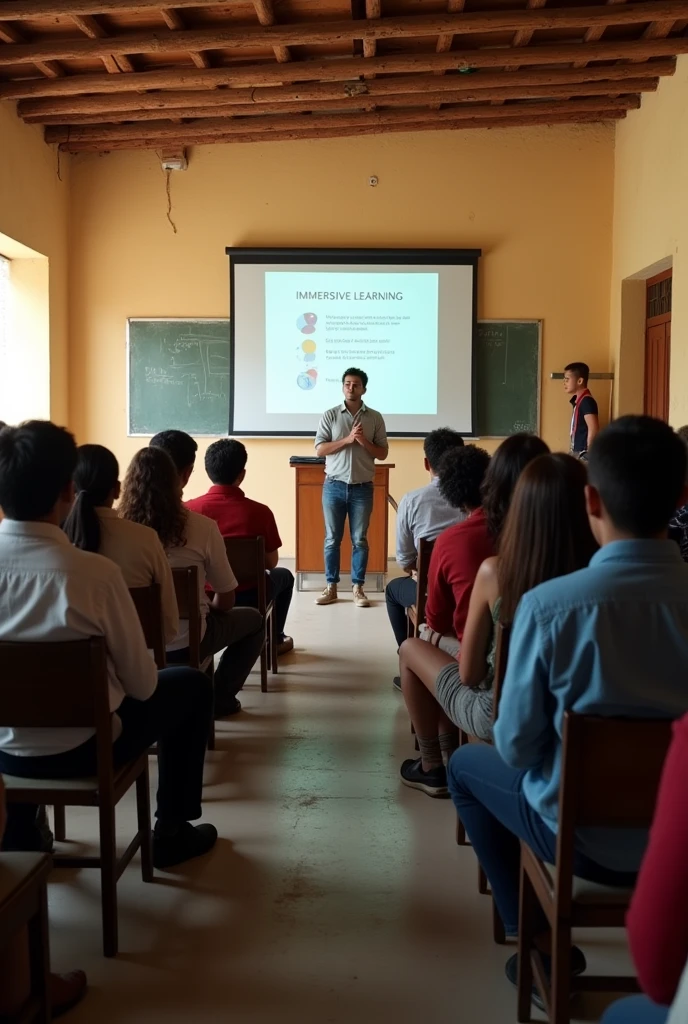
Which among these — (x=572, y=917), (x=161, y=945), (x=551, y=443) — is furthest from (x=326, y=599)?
(x=572, y=917)

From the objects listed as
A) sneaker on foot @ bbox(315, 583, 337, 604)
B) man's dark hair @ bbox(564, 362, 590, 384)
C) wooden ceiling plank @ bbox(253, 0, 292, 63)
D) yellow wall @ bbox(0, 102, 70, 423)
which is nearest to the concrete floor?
sneaker on foot @ bbox(315, 583, 337, 604)

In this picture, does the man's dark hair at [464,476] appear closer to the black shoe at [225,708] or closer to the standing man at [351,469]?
the black shoe at [225,708]

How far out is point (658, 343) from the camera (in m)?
6.83

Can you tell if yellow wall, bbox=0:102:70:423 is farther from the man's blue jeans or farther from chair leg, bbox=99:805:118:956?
chair leg, bbox=99:805:118:956

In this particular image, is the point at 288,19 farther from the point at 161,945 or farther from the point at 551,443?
the point at 161,945

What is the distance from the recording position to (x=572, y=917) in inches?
56.3

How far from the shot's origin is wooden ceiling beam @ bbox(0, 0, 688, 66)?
17.0 feet

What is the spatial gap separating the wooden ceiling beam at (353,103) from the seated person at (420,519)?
374 centimetres

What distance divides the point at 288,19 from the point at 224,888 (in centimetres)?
517

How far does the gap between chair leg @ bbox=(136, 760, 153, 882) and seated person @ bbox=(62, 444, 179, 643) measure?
16.8 inches

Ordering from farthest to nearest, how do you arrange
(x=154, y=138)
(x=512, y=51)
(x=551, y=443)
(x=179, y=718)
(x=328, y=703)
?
1. (x=551, y=443)
2. (x=154, y=138)
3. (x=512, y=51)
4. (x=328, y=703)
5. (x=179, y=718)

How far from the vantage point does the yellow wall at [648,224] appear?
5789 mm

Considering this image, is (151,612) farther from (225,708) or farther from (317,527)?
(317,527)

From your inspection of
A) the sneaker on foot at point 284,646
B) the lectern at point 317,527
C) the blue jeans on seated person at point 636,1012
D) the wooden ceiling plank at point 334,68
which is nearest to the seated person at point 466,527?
the blue jeans on seated person at point 636,1012
